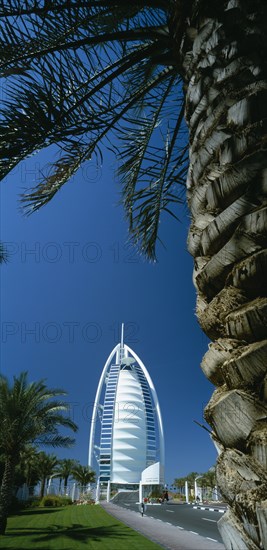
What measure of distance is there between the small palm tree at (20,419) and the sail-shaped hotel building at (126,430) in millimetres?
58102

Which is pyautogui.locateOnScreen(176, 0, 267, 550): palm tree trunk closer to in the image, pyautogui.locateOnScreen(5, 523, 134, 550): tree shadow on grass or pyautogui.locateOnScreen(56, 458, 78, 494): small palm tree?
pyautogui.locateOnScreen(5, 523, 134, 550): tree shadow on grass

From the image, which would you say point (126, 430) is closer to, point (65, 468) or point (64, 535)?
point (65, 468)

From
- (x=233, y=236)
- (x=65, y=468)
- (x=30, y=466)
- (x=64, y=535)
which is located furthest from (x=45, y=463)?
(x=233, y=236)

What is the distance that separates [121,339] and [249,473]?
301 feet

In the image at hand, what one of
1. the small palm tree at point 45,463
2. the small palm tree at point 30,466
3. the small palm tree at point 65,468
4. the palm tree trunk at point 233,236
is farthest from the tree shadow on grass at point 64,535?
the small palm tree at point 65,468

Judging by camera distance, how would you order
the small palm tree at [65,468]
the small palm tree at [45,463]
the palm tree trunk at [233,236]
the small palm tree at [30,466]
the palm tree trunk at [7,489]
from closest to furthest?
the palm tree trunk at [233,236] → the palm tree trunk at [7,489] → the small palm tree at [30,466] → the small palm tree at [45,463] → the small palm tree at [65,468]

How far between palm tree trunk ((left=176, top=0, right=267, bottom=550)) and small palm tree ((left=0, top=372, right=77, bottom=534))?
1805cm

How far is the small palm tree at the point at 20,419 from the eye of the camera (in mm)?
17641

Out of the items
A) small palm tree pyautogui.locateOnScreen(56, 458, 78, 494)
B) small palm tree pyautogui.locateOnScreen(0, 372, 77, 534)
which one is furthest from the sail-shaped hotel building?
small palm tree pyautogui.locateOnScreen(0, 372, 77, 534)

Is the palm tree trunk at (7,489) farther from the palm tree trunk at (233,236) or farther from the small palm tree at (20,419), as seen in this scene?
the palm tree trunk at (233,236)

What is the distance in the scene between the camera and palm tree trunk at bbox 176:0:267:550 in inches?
47.6

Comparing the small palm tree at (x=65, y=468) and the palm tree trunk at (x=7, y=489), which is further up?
the small palm tree at (x=65, y=468)

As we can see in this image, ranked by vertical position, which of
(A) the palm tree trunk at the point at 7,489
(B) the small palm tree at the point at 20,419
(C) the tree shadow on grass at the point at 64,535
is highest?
(B) the small palm tree at the point at 20,419

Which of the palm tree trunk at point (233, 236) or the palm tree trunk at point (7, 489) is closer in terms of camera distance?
the palm tree trunk at point (233, 236)
